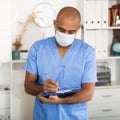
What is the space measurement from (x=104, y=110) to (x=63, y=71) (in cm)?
144

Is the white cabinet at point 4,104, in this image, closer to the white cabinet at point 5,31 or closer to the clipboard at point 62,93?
the white cabinet at point 5,31

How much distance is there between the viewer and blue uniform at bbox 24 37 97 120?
1609mm

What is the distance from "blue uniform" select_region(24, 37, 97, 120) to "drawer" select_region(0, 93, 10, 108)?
1.13m

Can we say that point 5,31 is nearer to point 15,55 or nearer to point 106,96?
point 15,55

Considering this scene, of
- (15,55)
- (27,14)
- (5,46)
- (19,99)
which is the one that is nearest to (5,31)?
(5,46)

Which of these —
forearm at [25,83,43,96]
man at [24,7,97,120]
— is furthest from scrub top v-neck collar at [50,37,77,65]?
forearm at [25,83,43,96]

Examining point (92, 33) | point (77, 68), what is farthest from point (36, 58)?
point (92, 33)

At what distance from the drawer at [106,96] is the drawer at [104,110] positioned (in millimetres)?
50

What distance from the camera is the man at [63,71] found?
158cm

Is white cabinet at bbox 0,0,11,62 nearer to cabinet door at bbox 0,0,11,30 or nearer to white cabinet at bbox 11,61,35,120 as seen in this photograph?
cabinet door at bbox 0,0,11,30

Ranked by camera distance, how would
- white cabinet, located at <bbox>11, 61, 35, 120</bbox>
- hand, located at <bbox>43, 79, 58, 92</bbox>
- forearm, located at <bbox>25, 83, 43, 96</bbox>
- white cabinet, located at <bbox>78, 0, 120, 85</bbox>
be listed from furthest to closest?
white cabinet, located at <bbox>78, 0, 120, 85</bbox> < white cabinet, located at <bbox>11, 61, 35, 120</bbox> < forearm, located at <bbox>25, 83, 43, 96</bbox> < hand, located at <bbox>43, 79, 58, 92</bbox>

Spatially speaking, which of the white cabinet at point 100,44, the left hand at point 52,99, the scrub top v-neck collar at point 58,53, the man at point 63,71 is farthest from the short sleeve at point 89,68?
the white cabinet at point 100,44

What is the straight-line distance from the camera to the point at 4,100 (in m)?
2.71

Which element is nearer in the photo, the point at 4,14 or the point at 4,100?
the point at 4,14
